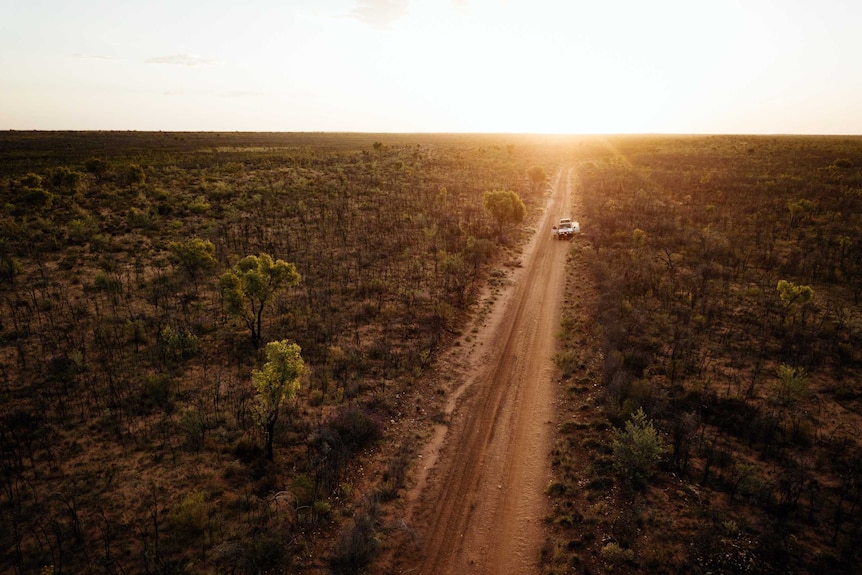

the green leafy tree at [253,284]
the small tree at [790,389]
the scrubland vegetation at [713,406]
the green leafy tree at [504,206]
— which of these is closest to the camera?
the scrubland vegetation at [713,406]

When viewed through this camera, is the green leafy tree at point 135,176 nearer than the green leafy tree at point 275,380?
No

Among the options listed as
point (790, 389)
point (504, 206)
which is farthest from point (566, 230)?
point (790, 389)

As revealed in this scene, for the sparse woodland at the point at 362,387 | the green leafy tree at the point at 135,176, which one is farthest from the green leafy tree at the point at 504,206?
the green leafy tree at the point at 135,176

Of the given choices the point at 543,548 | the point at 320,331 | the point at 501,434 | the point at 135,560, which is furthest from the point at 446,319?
the point at 135,560

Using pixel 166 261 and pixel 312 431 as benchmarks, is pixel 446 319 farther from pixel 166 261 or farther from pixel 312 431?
pixel 166 261

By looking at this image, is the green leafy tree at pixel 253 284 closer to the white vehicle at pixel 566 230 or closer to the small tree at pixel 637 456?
the small tree at pixel 637 456

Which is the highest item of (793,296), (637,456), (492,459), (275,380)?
(793,296)

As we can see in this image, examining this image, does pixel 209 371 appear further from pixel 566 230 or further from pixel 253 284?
pixel 566 230

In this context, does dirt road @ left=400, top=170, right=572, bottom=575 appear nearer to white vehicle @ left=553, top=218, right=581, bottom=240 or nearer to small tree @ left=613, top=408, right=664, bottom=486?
small tree @ left=613, top=408, right=664, bottom=486
